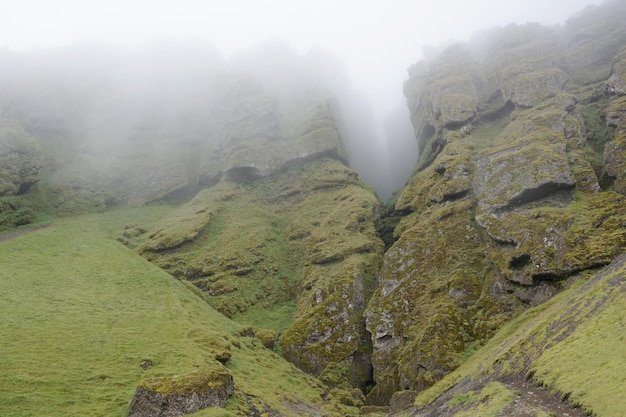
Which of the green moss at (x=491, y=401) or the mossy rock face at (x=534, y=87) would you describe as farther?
the mossy rock face at (x=534, y=87)

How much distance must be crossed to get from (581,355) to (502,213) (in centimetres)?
3635

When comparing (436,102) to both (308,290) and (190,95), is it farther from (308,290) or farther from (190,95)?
(190,95)

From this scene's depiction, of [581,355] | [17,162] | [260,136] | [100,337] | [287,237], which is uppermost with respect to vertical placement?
[17,162]

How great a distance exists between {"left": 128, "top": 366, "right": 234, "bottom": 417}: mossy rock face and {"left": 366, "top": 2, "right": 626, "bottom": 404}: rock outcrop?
860 inches

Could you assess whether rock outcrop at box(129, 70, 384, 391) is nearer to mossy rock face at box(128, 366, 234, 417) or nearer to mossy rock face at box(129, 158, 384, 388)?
mossy rock face at box(129, 158, 384, 388)

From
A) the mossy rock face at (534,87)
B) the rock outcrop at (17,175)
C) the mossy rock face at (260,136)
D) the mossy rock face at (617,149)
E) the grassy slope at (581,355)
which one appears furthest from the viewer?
the mossy rock face at (260,136)

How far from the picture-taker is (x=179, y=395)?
90.9 ft

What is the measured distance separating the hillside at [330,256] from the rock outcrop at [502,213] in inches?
12.4

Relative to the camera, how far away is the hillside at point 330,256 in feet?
93.7

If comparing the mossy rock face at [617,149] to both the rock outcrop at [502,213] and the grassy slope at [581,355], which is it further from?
the grassy slope at [581,355]

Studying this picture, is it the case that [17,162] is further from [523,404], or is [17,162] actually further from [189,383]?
[523,404]

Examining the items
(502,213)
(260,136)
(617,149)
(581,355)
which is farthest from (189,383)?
(260,136)

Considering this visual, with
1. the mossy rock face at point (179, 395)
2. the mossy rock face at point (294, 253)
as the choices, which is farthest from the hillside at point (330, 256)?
the mossy rock face at point (294, 253)

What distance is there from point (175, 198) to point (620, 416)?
104644 millimetres
